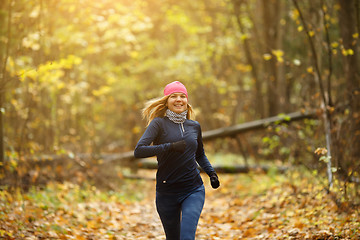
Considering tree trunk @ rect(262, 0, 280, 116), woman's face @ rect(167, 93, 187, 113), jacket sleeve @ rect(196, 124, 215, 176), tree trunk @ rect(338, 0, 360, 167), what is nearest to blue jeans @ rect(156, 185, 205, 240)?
jacket sleeve @ rect(196, 124, 215, 176)

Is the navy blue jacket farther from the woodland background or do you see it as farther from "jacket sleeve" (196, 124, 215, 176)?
the woodland background

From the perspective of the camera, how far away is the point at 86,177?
1089 cm

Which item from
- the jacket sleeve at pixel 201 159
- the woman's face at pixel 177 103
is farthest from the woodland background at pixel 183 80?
the woman's face at pixel 177 103

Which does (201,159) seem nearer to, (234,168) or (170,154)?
(170,154)

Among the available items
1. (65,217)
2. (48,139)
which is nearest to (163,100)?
(65,217)

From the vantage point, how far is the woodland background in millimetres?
7563

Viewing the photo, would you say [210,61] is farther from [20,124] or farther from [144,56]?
[20,124]

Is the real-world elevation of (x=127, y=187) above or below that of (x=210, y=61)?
below

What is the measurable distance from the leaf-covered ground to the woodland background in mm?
437

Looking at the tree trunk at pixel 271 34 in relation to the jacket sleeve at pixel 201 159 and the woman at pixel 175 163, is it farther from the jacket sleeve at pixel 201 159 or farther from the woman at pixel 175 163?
the woman at pixel 175 163

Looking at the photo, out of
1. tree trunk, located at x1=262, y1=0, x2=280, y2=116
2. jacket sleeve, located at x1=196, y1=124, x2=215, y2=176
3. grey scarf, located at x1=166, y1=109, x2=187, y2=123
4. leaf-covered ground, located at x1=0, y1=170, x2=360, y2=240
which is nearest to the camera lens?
grey scarf, located at x1=166, y1=109, x2=187, y2=123

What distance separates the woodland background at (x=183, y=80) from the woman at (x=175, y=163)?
2720 millimetres

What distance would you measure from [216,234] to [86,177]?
5226mm

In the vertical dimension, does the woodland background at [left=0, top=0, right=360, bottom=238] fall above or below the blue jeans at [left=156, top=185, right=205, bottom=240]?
above
